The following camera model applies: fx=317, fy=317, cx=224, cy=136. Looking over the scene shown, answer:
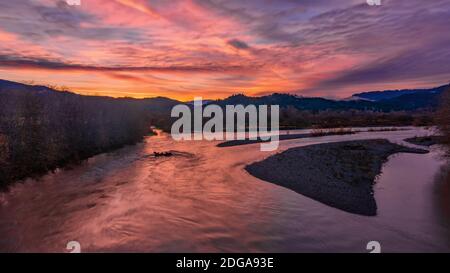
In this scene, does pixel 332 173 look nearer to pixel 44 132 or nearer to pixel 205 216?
pixel 205 216

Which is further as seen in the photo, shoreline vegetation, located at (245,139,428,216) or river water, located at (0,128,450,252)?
shoreline vegetation, located at (245,139,428,216)

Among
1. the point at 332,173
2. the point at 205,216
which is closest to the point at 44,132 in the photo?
the point at 205,216

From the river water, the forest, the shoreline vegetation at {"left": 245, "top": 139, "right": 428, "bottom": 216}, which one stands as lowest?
the river water

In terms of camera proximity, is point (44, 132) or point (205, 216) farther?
point (44, 132)

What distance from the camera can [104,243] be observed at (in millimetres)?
14281

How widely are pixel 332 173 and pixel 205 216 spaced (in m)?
14.3

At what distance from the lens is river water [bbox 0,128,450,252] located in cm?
1415

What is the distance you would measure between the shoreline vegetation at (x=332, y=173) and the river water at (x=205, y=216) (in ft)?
3.19

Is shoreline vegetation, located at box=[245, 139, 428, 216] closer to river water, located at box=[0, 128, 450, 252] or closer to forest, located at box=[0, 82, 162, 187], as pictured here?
river water, located at box=[0, 128, 450, 252]

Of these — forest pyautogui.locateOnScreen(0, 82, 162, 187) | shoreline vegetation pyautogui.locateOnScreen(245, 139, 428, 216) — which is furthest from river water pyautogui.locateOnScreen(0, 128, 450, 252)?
forest pyautogui.locateOnScreen(0, 82, 162, 187)

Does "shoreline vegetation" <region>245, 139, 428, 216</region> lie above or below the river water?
above

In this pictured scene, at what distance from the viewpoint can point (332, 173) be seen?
1090 inches

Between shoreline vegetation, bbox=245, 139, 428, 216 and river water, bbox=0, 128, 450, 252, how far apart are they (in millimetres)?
972
